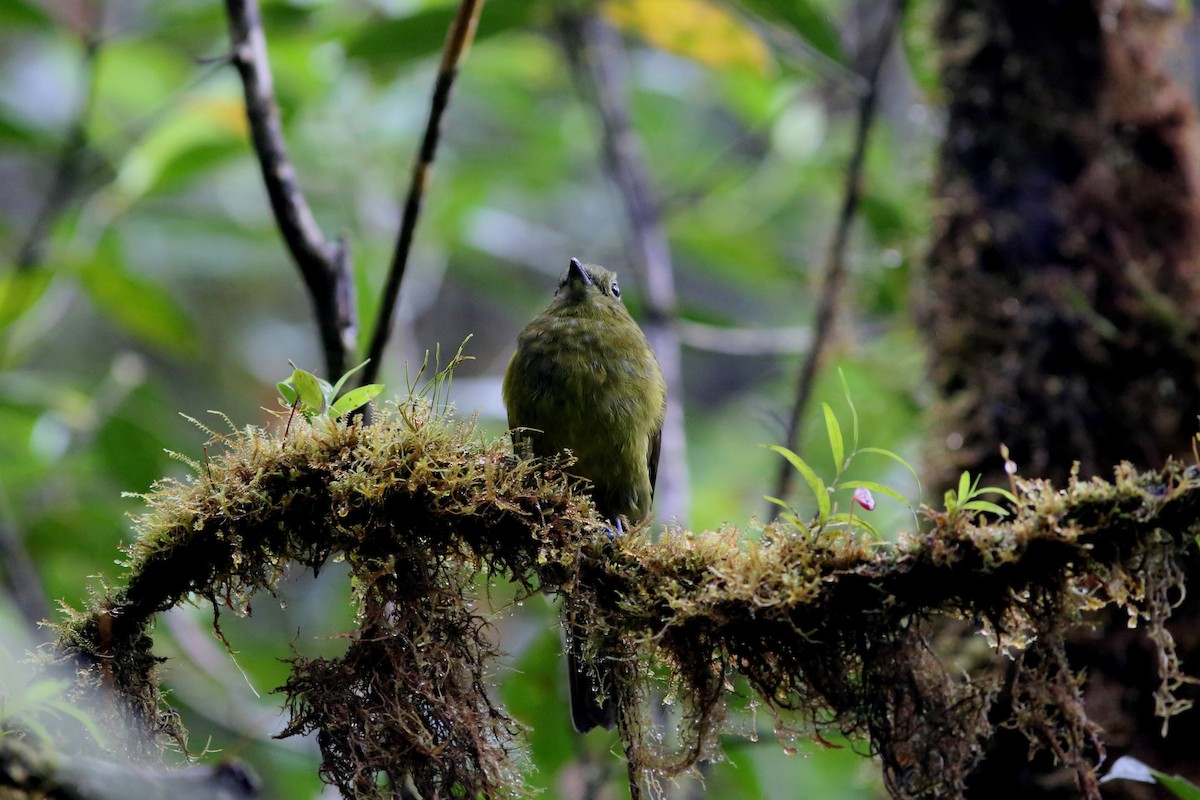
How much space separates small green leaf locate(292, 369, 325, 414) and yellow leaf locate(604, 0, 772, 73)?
9.74 feet

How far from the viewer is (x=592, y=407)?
2.91m

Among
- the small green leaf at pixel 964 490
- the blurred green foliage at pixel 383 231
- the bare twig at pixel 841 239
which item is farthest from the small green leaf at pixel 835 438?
the bare twig at pixel 841 239

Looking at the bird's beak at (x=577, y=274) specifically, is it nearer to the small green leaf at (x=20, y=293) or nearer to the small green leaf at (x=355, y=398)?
the small green leaf at (x=355, y=398)

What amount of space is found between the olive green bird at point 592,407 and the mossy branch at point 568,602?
2.34ft

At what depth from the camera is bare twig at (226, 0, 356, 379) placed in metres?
2.72

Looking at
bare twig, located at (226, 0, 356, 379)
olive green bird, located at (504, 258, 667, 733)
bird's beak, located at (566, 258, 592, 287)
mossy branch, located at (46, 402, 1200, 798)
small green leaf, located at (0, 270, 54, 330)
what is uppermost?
small green leaf, located at (0, 270, 54, 330)

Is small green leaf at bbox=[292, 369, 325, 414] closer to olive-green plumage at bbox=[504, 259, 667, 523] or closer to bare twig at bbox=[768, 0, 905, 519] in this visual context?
olive-green plumage at bbox=[504, 259, 667, 523]

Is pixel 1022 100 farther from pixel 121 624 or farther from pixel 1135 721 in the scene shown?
pixel 121 624

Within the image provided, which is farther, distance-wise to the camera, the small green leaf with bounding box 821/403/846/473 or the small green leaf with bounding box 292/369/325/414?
the small green leaf with bounding box 292/369/325/414

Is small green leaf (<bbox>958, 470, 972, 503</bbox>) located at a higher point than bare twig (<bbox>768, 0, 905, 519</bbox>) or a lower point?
lower

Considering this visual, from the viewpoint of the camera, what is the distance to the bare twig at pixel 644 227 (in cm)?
404

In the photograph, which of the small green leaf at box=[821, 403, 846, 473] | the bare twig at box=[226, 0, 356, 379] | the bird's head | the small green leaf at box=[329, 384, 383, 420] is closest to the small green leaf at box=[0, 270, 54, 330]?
the bare twig at box=[226, 0, 356, 379]

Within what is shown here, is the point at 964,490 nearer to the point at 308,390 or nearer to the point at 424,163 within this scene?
the point at 308,390

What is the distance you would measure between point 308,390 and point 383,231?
3.41 m
